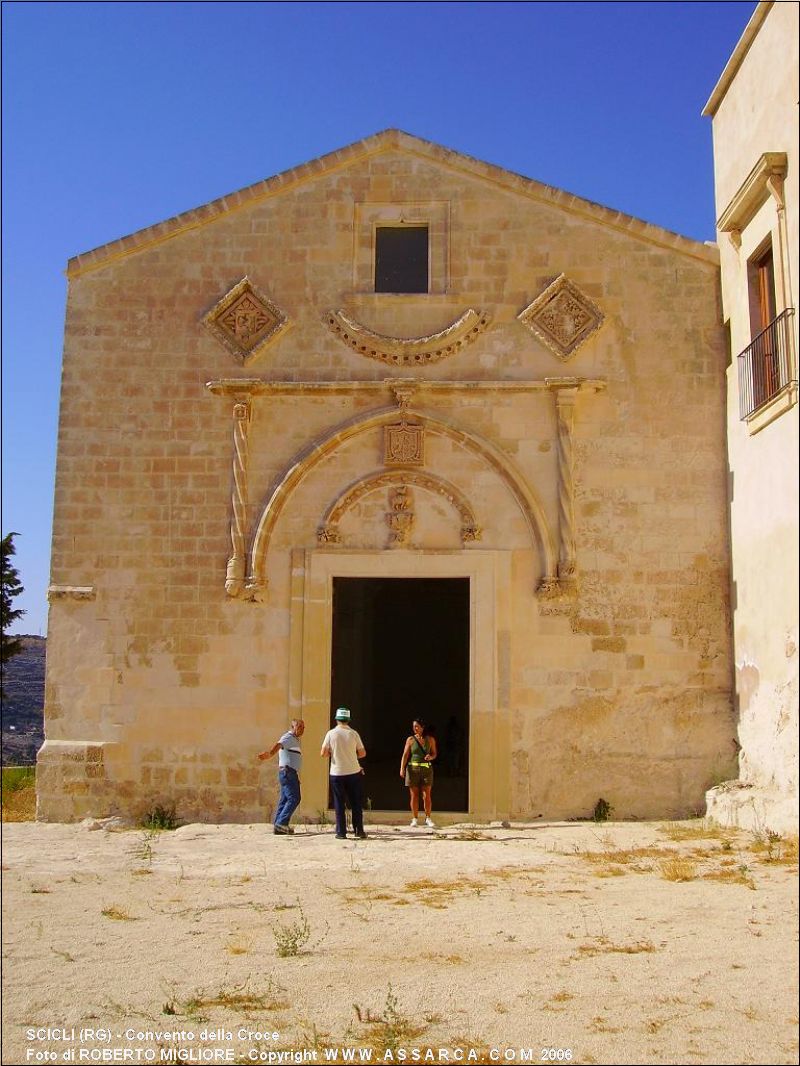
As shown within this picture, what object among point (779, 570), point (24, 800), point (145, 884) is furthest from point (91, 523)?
point (779, 570)

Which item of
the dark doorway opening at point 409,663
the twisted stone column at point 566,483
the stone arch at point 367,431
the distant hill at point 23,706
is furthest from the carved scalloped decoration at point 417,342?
the distant hill at point 23,706

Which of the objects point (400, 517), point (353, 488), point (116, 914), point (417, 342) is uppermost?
point (417, 342)

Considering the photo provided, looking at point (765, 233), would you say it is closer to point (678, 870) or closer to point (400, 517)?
point (400, 517)

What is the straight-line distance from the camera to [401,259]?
1227 cm

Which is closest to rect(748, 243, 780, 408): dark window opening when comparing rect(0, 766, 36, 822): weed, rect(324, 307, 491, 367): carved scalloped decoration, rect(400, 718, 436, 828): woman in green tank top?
rect(324, 307, 491, 367): carved scalloped decoration

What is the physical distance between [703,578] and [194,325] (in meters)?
6.47

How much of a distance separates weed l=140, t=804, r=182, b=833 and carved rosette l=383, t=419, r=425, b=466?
177 inches

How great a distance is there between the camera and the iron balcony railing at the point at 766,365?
30.7ft

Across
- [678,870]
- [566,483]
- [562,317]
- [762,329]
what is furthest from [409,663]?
[678,870]

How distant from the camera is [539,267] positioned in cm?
1194

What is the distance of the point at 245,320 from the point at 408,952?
8003 millimetres

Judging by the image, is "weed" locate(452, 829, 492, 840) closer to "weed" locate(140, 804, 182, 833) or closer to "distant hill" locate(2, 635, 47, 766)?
"weed" locate(140, 804, 182, 833)

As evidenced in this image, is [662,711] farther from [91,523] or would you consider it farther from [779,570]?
[91,523]

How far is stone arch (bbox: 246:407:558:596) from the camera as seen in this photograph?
11367mm
